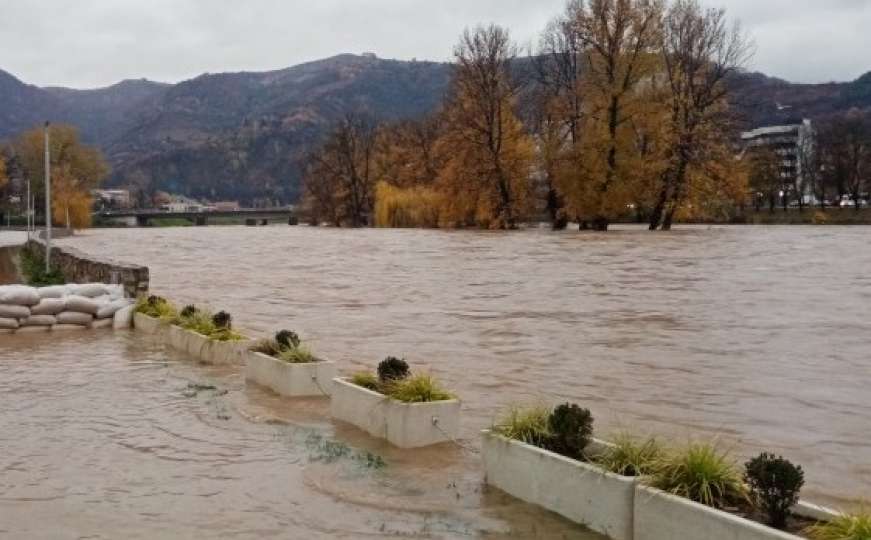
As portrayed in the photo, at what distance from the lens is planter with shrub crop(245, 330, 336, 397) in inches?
380

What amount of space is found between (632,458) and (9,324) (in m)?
12.6

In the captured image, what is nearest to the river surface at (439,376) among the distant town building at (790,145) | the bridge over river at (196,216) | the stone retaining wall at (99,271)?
the stone retaining wall at (99,271)

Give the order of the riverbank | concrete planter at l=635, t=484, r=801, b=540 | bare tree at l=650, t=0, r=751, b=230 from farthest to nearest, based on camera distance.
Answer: bare tree at l=650, t=0, r=751, b=230 → the riverbank → concrete planter at l=635, t=484, r=801, b=540

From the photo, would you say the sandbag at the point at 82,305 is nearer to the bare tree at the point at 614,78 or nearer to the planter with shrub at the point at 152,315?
the planter with shrub at the point at 152,315

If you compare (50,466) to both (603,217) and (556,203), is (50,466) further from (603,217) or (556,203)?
(556,203)

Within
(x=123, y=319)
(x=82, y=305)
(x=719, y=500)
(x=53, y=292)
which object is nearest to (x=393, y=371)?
(x=719, y=500)

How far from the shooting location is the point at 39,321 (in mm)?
15648

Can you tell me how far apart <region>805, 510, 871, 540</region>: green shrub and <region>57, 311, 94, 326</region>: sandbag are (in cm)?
1371

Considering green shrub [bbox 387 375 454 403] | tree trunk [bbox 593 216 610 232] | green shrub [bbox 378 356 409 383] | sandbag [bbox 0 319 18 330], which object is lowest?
sandbag [bbox 0 319 18 330]

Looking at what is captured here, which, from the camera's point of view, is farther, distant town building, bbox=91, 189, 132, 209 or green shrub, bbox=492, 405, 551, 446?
distant town building, bbox=91, 189, 132, 209

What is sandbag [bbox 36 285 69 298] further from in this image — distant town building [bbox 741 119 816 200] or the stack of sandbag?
distant town building [bbox 741 119 816 200]

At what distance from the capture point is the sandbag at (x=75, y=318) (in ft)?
51.9

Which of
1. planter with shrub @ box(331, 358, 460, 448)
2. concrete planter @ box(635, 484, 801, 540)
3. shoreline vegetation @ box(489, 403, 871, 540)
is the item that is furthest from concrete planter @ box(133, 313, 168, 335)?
concrete planter @ box(635, 484, 801, 540)

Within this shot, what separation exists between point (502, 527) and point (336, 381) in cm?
315
